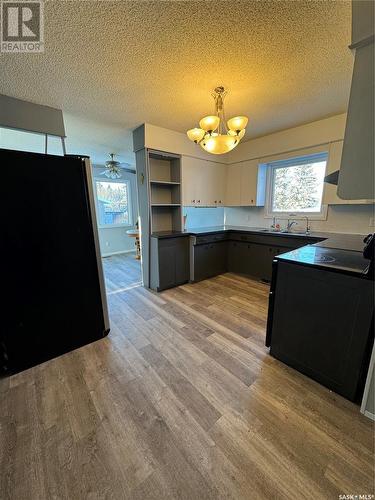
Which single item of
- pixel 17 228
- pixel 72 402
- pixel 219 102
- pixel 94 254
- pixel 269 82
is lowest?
pixel 72 402

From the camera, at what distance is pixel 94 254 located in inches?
78.5

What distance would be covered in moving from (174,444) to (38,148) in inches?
190

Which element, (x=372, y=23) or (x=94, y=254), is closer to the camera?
(x=372, y=23)

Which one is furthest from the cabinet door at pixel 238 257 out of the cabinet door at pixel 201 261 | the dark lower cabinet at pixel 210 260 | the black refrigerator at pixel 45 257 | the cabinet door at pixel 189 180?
the black refrigerator at pixel 45 257

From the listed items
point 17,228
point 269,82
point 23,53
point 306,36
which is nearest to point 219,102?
point 269,82

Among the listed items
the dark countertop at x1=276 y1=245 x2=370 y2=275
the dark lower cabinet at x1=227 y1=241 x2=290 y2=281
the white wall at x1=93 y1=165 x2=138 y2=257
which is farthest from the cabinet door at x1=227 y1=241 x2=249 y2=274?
the white wall at x1=93 y1=165 x2=138 y2=257

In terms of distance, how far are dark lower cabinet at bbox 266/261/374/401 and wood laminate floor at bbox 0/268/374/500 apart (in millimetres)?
143

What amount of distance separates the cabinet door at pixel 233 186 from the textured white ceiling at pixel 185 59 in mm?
1528

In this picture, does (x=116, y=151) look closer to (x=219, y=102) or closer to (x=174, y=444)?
(x=219, y=102)

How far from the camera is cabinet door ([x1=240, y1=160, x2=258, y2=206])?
3848 millimetres

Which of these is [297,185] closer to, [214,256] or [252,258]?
[252,258]

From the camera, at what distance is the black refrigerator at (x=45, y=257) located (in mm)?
1575

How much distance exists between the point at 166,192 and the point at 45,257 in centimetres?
243

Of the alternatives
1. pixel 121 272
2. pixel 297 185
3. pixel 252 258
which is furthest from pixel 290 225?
pixel 121 272
